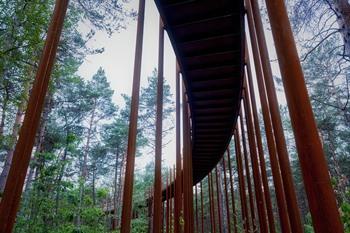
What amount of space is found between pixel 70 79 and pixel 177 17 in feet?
23.2

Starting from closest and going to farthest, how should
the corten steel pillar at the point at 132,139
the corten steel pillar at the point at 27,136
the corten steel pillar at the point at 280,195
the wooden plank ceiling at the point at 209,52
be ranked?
1. the corten steel pillar at the point at 27,136
2. the corten steel pillar at the point at 132,139
3. the corten steel pillar at the point at 280,195
4. the wooden plank ceiling at the point at 209,52

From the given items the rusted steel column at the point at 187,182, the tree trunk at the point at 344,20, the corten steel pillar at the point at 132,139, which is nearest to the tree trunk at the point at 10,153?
the rusted steel column at the point at 187,182

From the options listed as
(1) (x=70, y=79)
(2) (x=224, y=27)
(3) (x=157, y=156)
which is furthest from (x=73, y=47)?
(3) (x=157, y=156)

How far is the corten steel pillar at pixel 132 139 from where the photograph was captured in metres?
2.63

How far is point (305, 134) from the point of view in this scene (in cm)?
137

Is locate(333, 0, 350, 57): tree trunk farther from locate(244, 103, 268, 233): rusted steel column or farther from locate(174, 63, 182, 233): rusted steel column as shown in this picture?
locate(174, 63, 182, 233): rusted steel column

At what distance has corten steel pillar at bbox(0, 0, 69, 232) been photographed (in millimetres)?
1745

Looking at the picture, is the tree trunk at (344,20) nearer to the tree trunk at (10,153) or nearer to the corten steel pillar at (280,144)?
the corten steel pillar at (280,144)

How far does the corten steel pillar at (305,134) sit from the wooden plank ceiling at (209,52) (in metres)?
2.99

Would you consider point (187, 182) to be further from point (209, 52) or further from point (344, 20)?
point (344, 20)

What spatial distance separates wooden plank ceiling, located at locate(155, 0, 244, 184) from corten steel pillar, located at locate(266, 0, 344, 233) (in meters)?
2.99

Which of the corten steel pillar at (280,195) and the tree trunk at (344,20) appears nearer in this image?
the corten steel pillar at (280,195)

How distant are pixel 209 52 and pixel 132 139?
10.8ft

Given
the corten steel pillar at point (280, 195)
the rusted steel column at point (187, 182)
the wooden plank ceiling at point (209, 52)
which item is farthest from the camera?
the rusted steel column at point (187, 182)
